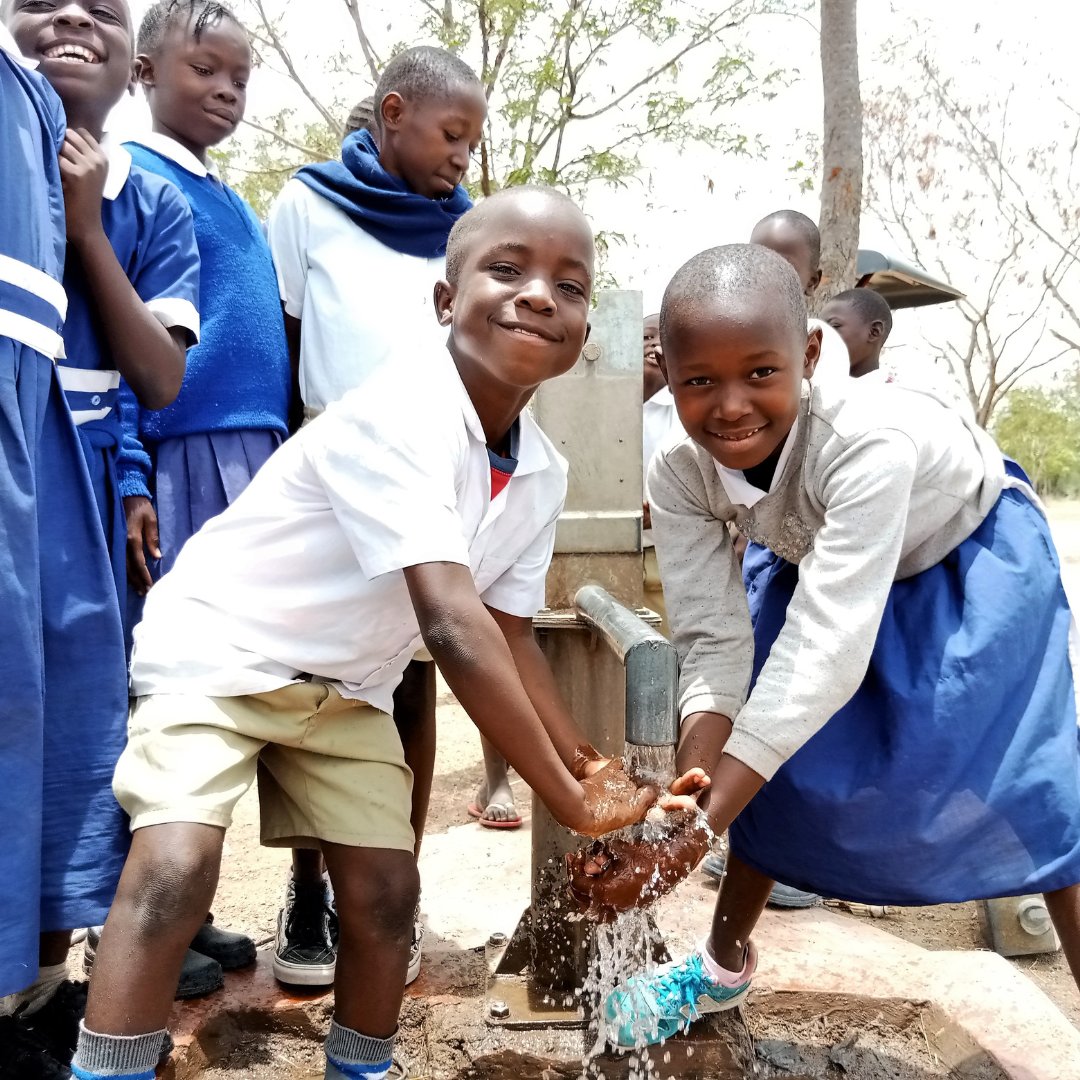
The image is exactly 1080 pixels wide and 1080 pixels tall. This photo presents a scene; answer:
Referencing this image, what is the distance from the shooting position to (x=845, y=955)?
7.73ft

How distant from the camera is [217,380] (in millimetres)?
2070

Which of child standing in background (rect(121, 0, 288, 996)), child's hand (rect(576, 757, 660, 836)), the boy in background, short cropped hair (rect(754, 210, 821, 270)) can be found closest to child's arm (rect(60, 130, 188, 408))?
child standing in background (rect(121, 0, 288, 996))

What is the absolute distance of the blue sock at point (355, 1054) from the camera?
163 centimetres

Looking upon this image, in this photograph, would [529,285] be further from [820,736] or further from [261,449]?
[820,736]

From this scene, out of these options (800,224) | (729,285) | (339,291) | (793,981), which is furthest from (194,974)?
(800,224)

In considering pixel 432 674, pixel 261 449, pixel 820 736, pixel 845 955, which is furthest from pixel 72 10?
pixel 845 955

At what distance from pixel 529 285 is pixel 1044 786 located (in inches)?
47.3

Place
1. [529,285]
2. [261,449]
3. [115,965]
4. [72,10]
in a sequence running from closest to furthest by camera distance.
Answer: [115,965]
[529,285]
[72,10]
[261,449]

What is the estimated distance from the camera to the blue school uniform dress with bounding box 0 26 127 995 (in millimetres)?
1477

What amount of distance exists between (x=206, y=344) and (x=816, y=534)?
3.99 ft

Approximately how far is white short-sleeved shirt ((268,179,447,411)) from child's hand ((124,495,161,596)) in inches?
18.5

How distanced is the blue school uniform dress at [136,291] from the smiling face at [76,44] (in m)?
0.10

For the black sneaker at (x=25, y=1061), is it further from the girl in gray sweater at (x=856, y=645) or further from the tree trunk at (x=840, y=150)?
the tree trunk at (x=840, y=150)

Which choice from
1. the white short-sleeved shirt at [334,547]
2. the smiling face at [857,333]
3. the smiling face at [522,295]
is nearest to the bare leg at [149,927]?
the white short-sleeved shirt at [334,547]
